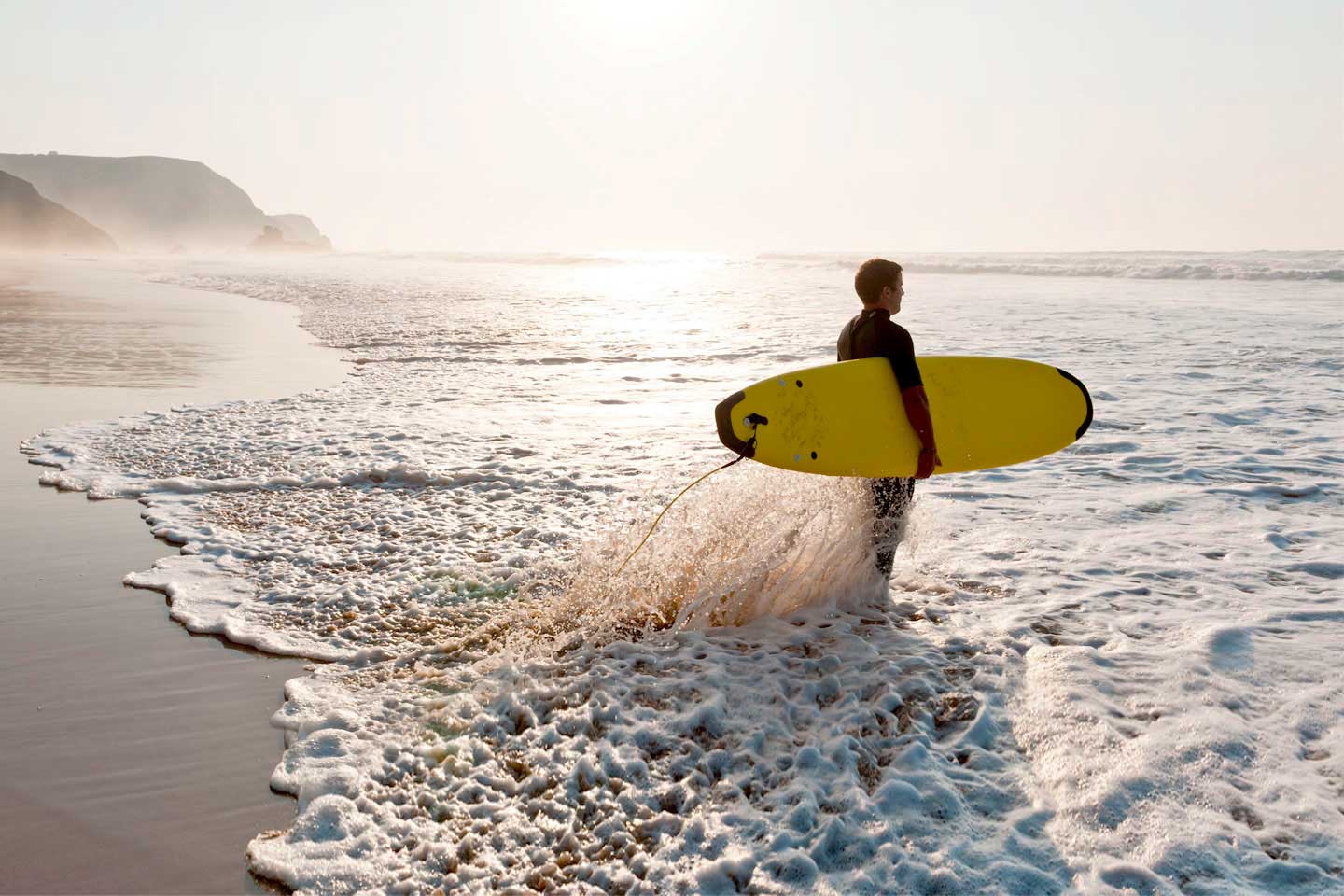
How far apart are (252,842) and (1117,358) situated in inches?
512

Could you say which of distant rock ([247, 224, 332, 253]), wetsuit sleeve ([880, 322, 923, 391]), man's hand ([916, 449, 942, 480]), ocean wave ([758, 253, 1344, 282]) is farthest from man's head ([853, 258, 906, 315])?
distant rock ([247, 224, 332, 253])

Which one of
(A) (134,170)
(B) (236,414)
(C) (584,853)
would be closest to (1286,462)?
(C) (584,853)

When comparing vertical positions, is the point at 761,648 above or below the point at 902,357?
below

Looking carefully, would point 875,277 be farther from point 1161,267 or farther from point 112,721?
point 1161,267

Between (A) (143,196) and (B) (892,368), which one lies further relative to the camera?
(A) (143,196)

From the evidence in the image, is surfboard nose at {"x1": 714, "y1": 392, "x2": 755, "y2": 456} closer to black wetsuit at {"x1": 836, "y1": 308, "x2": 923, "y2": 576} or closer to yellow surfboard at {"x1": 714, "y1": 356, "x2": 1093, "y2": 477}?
yellow surfboard at {"x1": 714, "y1": 356, "x2": 1093, "y2": 477}

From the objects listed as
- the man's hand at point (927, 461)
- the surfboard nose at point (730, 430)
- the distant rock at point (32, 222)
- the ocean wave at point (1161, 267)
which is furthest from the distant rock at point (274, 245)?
the man's hand at point (927, 461)

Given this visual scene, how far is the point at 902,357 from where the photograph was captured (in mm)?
4547

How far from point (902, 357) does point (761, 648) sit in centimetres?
164

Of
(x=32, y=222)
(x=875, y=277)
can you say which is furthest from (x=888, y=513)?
(x=32, y=222)

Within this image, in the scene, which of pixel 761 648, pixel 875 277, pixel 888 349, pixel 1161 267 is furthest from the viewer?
pixel 1161 267

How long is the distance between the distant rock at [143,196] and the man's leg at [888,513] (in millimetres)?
193145

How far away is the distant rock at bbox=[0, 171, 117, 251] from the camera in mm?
93938

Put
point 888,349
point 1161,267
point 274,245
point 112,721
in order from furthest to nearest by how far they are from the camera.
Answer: point 274,245, point 1161,267, point 888,349, point 112,721
